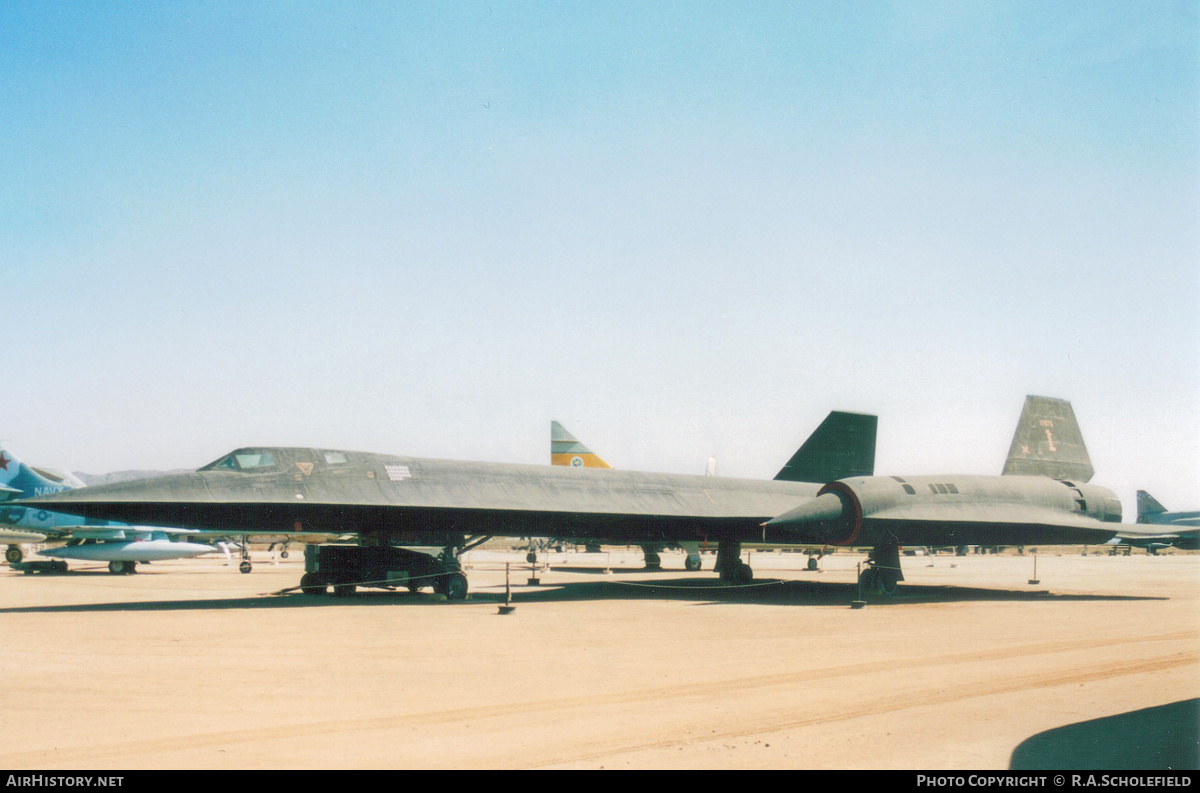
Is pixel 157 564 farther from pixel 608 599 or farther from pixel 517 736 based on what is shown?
pixel 517 736

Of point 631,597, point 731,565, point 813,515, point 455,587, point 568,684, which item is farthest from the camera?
point 731,565

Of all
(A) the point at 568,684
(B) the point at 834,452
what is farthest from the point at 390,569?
(B) the point at 834,452

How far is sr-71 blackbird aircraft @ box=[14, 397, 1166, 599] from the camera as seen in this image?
49.8 feet

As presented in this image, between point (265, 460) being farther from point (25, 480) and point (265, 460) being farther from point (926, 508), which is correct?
point (25, 480)

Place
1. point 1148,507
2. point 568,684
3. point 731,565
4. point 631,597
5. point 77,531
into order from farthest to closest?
point 1148,507, point 77,531, point 731,565, point 631,597, point 568,684

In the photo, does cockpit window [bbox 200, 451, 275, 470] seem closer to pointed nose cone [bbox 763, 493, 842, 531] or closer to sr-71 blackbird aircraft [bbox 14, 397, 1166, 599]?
sr-71 blackbird aircraft [bbox 14, 397, 1166, 599]

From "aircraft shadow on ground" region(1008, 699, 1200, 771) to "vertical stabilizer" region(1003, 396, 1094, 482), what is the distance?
17.4 metres

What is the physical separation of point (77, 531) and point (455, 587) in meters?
18.7

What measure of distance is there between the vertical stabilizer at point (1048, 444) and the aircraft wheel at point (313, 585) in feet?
57.9

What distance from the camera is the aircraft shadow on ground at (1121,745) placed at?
5.30 m

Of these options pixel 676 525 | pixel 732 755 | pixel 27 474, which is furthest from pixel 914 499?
pixel 27 474

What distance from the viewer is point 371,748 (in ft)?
18.5

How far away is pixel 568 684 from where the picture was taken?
8.02 metres
